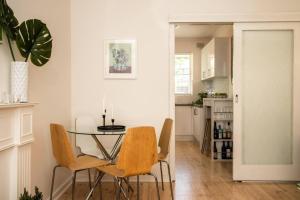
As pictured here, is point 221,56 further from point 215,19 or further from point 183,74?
point 183,74

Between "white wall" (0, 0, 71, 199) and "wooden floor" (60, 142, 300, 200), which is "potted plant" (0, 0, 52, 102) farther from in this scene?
"wooden floor" (60, 142, 300, 200)

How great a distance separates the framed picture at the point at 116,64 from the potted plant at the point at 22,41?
1505 millimetres

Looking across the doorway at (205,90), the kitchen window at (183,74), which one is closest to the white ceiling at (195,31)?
the doorway at (205,90)

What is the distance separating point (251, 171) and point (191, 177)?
84cm

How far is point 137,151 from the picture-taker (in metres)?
2.53

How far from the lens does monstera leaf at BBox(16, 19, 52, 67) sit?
2322 mm

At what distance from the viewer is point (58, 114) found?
3.54 m

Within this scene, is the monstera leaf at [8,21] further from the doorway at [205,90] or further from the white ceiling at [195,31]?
the white ceiling at [195,31]

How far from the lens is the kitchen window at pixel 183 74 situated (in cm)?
820

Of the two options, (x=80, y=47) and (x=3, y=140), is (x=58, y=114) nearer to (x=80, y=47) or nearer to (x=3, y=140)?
(x=80, y=47)

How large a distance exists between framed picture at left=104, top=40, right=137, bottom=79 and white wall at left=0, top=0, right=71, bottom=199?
1.72 feet

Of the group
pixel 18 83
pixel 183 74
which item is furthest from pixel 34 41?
pixel 183 74

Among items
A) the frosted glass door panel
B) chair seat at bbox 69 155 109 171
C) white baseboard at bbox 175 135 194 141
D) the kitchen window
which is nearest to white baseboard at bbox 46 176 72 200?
chair seat at bbox 69 155 109 171

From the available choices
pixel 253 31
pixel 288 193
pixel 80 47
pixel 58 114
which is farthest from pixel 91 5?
pixel 288 193
